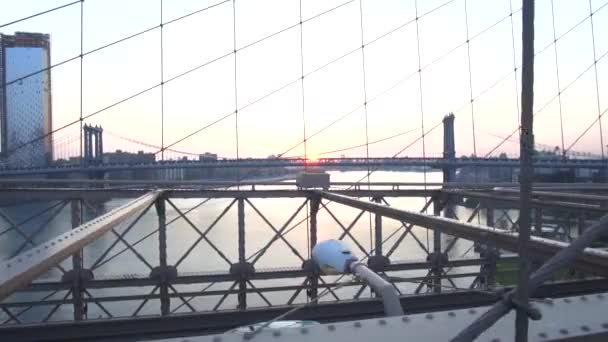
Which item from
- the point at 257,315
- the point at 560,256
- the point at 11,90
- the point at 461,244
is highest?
the point at 11,90

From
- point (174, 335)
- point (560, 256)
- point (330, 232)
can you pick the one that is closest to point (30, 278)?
point (560, 256)

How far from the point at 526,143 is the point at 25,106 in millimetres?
14307

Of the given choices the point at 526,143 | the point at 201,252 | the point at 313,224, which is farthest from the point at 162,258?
the point at 201,252

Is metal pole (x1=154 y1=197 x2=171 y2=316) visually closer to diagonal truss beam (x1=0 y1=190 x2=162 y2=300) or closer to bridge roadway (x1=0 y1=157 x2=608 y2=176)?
diagonal truss beam (x1=0 y1=190 x2=162 y2=300)

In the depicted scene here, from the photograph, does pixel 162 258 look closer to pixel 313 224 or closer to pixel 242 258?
pixel 242 258

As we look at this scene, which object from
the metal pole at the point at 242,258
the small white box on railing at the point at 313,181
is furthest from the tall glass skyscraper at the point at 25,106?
the small white box on railing at the point at 313,181

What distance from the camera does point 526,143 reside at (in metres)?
1.48

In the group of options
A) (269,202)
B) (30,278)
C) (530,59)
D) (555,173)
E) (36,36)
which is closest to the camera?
(530,59)

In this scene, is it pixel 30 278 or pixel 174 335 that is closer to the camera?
pixel 30 278

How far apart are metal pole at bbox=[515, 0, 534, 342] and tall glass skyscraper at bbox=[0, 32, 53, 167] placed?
12362 mm

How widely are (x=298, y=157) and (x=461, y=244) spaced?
57.3ft

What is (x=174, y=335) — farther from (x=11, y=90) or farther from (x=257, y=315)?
(x=11, y=90)

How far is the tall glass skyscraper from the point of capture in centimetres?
1221

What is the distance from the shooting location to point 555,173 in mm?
17828
